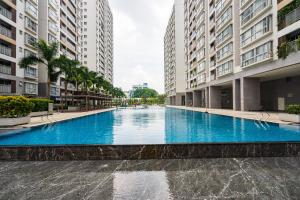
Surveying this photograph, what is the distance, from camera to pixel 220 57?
37781 mm

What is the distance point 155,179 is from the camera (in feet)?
17.9

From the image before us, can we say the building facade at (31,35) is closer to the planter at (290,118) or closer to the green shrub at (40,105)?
the green shrub at (40,105)

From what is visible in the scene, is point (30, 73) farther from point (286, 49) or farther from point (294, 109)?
point (294, 109)

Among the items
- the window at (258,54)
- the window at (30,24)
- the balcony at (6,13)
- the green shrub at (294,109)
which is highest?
the window at (30,24)

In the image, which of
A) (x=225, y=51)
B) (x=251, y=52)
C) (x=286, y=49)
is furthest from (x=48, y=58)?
(x=286, y=49)

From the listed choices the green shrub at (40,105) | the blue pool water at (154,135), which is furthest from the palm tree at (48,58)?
the blue pool water at (154,135)

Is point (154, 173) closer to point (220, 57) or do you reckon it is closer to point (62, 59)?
point (62, 59)

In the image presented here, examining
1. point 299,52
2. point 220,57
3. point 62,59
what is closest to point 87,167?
point 299,52

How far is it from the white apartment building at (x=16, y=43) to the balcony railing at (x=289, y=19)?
35872 mm

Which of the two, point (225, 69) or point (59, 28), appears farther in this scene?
point (59, 28)

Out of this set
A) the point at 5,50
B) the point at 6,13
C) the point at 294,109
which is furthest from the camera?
the point at 6,13

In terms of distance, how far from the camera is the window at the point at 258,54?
2334cm

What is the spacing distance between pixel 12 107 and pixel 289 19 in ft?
85.3

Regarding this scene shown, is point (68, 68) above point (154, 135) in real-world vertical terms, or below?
above
